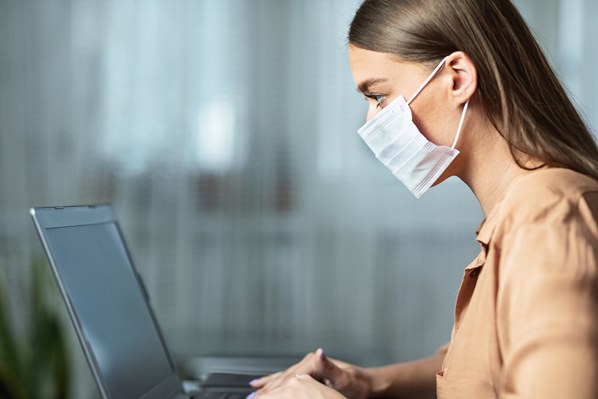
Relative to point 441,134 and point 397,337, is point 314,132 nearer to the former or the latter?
point 397,337

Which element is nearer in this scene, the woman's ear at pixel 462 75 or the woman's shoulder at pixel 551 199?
the woman's shoulder at pixel 551 199

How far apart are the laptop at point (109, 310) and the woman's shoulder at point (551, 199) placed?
55cm

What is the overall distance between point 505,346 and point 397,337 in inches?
84.6

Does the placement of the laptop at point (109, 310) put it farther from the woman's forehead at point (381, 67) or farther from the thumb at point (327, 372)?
the woman's forehead at point (381, 67)

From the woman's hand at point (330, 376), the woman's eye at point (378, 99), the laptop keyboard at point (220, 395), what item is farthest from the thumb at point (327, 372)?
the woman's eye at point (378, 99)

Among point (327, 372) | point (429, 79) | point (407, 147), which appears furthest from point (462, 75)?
point (327, 372)

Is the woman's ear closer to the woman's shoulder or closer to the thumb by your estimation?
the woman's shoulder

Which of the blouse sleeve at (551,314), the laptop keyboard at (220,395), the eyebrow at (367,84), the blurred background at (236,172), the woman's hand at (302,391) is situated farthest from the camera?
the blurred background at (236,172)

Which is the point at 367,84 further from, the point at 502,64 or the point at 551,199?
the point at 551,199

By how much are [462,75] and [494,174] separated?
0.47 feet

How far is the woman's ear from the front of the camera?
105cm

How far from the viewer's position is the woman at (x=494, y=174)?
0.81m

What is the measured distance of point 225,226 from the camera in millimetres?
2979

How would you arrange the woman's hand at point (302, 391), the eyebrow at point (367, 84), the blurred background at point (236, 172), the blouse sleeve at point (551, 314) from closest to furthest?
the blouse sleeve at point (551, 314) → the woman's hand at point (302, 391) → the eyebrow at point (367, 84) → the blurred background at point (236, 172)
